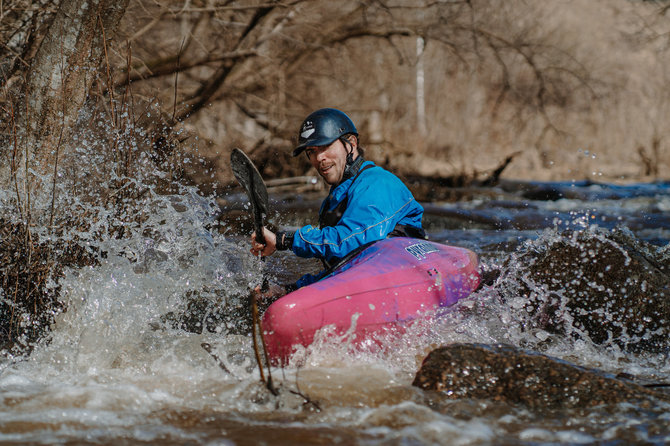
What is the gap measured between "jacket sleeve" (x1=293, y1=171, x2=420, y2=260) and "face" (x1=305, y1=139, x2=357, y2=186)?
29 cm

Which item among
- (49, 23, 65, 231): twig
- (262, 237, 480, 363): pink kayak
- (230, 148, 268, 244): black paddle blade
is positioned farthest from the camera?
(49, 23, 65, 231): twig

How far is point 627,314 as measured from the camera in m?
4.10

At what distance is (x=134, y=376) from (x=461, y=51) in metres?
11.0

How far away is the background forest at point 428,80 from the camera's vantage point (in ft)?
36.5

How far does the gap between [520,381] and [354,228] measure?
1.34 metres

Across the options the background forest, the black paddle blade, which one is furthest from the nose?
the background forest

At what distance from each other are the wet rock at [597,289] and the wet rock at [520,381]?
1.02 meters

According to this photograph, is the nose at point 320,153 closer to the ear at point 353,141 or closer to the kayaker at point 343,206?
the kayaker at point 343,206

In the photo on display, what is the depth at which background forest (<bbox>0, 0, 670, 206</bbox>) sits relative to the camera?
11.1 m

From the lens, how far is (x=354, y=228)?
154 inches

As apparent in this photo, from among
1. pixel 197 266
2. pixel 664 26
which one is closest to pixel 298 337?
pixel 197 266

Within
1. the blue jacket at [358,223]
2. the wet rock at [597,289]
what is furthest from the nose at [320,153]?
the wet rock at [597,289]

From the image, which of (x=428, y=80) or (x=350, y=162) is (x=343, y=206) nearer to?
(x=350, y=162)

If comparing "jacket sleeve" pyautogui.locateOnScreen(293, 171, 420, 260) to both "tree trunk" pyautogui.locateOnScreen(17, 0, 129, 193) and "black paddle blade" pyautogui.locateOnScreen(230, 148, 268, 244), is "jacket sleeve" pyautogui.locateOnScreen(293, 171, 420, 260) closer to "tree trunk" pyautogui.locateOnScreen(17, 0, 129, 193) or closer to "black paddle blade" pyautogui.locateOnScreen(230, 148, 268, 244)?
"black paddle blade" pyautogui.locateOnScreen(230, 148, 268, 244)
